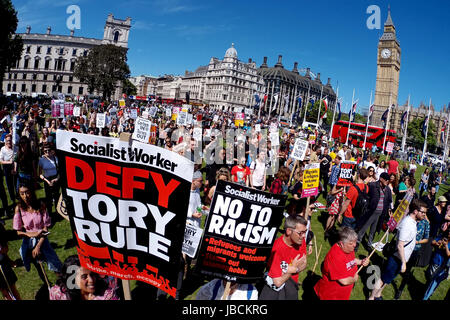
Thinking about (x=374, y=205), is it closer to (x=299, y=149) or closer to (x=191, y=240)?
(x=299, y=149)

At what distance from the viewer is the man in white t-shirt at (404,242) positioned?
474 centimetres

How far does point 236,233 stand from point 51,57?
10518cm

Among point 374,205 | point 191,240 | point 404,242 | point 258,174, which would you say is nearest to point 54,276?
point 191,240

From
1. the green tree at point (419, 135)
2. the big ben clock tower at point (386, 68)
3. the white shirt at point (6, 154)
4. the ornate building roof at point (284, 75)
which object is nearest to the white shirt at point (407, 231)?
the white shirt at point (6, 154)

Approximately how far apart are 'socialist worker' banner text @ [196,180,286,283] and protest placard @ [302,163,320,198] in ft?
9.61

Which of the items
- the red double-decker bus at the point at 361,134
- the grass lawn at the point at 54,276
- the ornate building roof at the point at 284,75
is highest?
the ornate building roof at the point at 284,75

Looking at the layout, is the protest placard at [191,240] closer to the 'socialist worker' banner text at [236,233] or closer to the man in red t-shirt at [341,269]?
the 'socialist worker' banner text at [236,233]

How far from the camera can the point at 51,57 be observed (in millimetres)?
87938

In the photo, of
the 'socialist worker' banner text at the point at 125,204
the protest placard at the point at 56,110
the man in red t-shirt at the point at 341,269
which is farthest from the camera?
the protest placard at the point at 56,110

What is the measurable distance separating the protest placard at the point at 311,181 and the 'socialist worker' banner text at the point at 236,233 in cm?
293

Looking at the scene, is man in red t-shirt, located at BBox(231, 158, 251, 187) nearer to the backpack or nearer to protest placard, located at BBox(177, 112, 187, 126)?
the backpack

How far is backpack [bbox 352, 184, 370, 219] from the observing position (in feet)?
22.7
